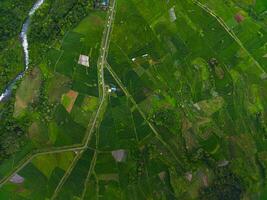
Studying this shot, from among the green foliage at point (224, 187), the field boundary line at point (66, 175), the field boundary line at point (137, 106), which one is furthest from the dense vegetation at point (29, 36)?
the green foliage at point (224, 187)

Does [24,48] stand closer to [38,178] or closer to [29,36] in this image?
[29,36]

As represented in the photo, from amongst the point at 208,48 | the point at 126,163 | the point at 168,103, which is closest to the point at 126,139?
the point at 126,163

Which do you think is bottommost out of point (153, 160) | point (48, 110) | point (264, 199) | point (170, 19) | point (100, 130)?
point (264, 199)

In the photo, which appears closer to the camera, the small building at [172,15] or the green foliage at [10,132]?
the green foliage at [10,132]

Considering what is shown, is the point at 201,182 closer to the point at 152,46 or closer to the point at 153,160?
the point at 153,160

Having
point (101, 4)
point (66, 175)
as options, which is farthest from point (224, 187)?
point (101, 4)

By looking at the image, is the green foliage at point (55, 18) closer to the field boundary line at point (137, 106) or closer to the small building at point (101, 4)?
the small building at point (101, 4)

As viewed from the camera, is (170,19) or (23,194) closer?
(23,194)

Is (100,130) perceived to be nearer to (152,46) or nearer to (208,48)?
(152,46)

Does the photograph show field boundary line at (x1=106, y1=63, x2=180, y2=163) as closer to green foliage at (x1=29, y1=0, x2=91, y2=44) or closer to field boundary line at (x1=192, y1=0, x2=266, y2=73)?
green foliage at (x1=29, y1=0, x2=91, y2=44)

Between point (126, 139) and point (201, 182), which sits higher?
point (126, 139)

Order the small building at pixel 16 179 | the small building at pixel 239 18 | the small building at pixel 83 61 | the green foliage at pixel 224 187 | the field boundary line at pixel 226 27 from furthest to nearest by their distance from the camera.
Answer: the small building at pixel 239 18, the field boundary line at pixel 226 27, the small building at pixel 83 61, the green foliage at pixel 224 187, the small building at pixel 16 179
